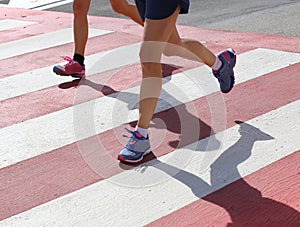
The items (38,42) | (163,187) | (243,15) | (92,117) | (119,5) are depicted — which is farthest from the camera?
(243,15)

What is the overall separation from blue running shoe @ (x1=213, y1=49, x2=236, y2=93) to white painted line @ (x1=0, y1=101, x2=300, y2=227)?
2.01ft

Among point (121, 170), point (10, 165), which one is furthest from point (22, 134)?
point (121, 170)

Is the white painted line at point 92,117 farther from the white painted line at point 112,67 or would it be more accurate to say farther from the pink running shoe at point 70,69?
the pink running shoe at point 70,69

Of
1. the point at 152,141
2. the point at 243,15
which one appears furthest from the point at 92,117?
the point at 243,15

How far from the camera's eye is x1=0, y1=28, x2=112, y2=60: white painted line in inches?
341

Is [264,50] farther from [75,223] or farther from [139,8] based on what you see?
[75,223]

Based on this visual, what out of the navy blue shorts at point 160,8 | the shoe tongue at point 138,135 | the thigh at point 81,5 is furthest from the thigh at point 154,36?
the thigh at point 81,5

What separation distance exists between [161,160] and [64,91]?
6.99ft

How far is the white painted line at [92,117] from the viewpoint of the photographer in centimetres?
546

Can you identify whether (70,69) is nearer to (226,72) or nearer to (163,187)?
(226,72)

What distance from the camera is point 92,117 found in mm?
5984

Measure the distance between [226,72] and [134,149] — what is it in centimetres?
140

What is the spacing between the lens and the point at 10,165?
200 inches

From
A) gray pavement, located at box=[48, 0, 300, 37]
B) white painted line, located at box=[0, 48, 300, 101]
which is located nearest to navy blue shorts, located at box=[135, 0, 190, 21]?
white painted line, located at box=[0, 48, 300, 101]
